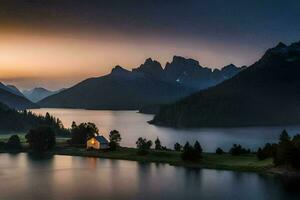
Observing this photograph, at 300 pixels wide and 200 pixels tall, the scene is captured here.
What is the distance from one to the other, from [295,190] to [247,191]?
6106 millimetres

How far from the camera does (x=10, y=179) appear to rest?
81312mm

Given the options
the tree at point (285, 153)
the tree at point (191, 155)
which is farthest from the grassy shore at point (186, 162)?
the tree at point (285, 153)

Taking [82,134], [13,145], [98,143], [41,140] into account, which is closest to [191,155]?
[98,143]

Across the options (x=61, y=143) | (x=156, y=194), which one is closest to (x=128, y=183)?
(x=156, y=194)

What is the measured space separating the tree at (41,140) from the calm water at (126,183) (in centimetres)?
2523

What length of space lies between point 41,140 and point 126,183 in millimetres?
54604

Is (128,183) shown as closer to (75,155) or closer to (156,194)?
(156,194)

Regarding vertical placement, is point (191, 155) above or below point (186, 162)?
above

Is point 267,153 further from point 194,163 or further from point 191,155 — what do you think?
point 191,155

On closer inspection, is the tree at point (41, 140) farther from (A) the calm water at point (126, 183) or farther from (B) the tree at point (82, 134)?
(A) the calm water at point (126, 183)

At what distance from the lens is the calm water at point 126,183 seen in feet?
221

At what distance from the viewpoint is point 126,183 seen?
77125mm

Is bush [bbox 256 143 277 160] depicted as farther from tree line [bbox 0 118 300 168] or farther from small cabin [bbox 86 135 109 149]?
small cabin [bbox 86 135 109 149]

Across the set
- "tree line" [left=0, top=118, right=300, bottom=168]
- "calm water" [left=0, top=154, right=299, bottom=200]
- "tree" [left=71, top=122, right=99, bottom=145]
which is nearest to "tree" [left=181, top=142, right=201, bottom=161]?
"tree line" [left=0, top=118, right=300, bottom=168]
